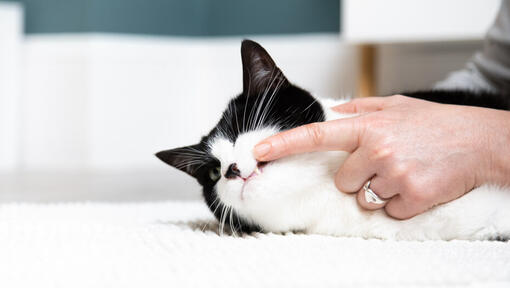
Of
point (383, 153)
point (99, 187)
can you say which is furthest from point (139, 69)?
point (383, 153)

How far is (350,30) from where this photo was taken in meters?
1.95

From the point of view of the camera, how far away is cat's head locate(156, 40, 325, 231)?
82 centimetres

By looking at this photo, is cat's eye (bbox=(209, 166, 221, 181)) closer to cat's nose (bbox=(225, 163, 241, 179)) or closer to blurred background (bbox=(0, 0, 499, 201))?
cat's nose (bbox=(225, 163, 241, 179))

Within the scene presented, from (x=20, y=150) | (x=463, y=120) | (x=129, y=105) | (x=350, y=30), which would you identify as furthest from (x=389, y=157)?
(x=20, y=150)

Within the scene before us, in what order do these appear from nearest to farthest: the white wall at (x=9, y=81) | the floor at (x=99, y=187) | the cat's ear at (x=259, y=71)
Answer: the cat's ear at (x=259, y=71) → the floor at (x=99, y=187) → the white wall at (x=9, y=81)

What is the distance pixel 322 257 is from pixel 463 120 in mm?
334

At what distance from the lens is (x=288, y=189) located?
2.69ft

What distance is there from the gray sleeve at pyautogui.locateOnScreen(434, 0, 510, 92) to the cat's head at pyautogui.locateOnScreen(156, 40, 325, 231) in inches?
20.6

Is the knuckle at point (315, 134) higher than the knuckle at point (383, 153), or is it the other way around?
the knuckle at point (315, 134)

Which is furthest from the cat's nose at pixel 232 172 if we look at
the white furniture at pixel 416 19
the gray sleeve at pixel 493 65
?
the white furniture at pixel 416 19

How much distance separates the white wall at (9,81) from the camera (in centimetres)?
296

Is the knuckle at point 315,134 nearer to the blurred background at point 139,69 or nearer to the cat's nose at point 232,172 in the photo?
the cat's nose at point 232,172

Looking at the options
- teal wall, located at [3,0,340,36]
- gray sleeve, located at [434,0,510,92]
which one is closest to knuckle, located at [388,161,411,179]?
gray sleeve, located at [434,0,510,92]

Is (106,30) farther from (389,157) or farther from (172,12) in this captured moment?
(389,157)
